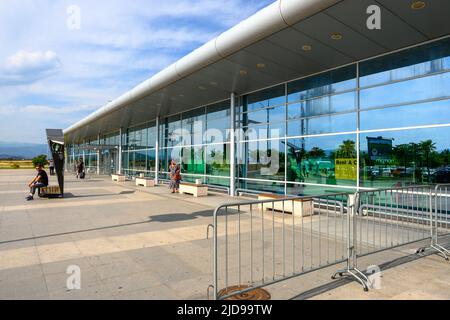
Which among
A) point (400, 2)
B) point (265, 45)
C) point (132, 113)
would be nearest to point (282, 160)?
point (265, 45)

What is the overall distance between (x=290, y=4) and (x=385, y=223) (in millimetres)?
4921

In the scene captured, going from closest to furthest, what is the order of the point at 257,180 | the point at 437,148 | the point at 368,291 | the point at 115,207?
the point at 368,291, the point at 437,148, the point at 115,207, the point at 257,180

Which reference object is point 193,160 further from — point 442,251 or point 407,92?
point 442,251

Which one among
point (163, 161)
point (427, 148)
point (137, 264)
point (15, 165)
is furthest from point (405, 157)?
point (15, 165)

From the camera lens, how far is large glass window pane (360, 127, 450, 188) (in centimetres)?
879

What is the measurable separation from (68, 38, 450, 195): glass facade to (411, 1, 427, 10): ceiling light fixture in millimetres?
2518

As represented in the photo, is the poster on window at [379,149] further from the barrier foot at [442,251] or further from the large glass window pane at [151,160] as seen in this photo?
the large glass window pane at [151,160]

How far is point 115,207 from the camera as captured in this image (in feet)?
38.7

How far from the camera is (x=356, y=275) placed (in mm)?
4727

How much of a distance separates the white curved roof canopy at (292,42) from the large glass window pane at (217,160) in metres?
3.34

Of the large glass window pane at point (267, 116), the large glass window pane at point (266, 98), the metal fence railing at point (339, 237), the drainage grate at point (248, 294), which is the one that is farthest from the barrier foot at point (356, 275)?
the large glass window pane at point (266, 98)

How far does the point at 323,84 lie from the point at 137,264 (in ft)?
30.6

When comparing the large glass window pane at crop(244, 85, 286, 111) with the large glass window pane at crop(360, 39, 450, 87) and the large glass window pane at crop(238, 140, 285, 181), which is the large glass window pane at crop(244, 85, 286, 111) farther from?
the large glass window pane at crop(360, 39, 450, 87)
